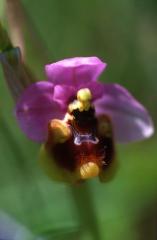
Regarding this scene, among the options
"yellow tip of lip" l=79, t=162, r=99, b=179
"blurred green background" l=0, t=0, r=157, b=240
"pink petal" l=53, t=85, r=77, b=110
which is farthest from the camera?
"blurred green background" l=0, t=0, r=157, b=240

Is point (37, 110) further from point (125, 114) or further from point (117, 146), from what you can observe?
point (117, 146)

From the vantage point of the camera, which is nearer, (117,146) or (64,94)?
(64,94)

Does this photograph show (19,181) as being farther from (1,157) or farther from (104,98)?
(104,98)

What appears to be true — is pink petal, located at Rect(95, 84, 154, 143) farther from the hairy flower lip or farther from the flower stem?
the flower stem

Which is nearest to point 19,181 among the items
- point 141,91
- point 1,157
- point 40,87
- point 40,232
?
point 1,157

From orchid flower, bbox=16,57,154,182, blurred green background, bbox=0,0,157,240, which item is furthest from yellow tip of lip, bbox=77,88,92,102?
blurred green background, bbox=0,0,157,240

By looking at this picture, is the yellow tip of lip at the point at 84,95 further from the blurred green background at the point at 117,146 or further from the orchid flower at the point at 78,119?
the blurred green background at the point at 117,146

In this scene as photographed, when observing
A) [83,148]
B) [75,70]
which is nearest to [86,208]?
[83,148]
